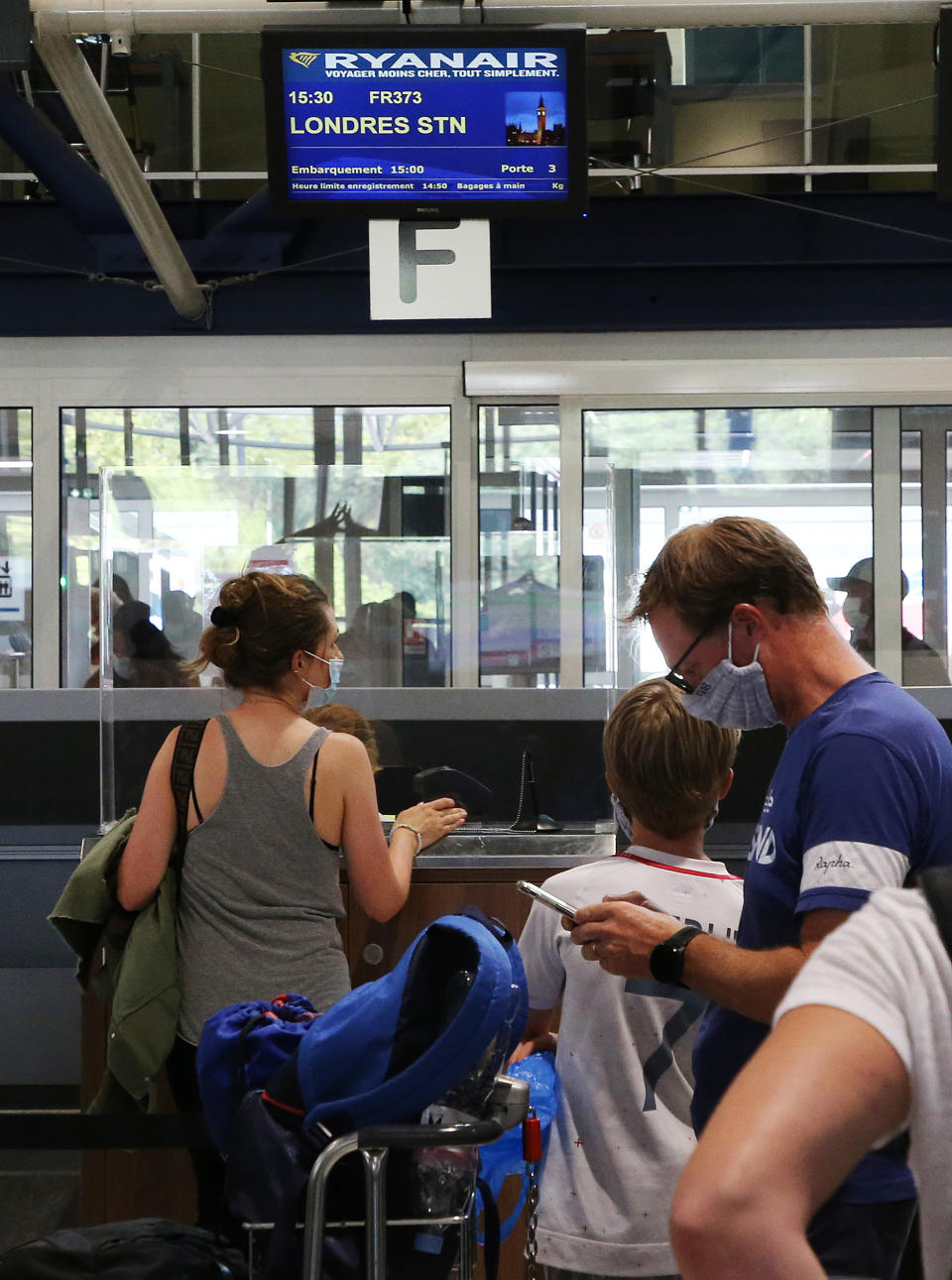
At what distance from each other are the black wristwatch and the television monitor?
2.92m

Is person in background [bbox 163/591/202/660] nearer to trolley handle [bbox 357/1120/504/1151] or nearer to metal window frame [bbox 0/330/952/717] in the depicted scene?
metal window frame [bbox 0/330/952/717]

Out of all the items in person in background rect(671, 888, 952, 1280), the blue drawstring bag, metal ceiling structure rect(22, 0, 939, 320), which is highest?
metal ceiling structure rect(22, 0, 939, 320)

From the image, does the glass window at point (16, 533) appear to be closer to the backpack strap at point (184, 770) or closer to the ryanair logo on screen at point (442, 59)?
the ryanair logo on screen at point (442, 59)

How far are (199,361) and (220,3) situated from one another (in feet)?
9.27

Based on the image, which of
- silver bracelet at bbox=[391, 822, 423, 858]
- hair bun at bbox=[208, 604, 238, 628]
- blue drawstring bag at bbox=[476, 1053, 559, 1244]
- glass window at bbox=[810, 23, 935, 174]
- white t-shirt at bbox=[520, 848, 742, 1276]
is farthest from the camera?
glass window at bbox=[810, 23, 935, 174]

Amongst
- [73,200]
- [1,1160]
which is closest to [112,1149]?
[1,1160]

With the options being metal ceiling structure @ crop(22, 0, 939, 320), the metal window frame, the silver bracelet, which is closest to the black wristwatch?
the silver bracelet

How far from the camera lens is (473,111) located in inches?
149

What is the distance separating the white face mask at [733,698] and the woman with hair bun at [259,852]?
0.84m

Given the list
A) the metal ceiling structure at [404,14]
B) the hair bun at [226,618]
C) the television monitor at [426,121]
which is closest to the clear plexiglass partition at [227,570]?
the hair bun at [226,618]

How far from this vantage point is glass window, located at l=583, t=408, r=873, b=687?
604 centimetres

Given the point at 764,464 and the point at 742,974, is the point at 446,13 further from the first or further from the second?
the point at 742,974

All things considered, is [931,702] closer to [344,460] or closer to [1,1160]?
[344,460]

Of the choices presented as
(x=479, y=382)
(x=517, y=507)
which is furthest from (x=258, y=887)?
(x=479, y=382)
